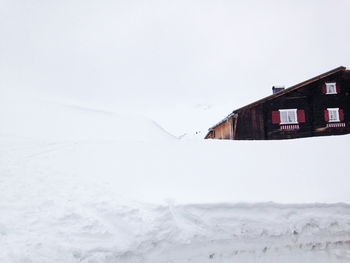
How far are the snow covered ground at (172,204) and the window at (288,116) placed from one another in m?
9.75

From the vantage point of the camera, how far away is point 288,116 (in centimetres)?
1639

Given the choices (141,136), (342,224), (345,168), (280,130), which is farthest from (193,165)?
(280,130)

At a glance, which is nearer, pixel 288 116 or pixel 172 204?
pixel 172 204

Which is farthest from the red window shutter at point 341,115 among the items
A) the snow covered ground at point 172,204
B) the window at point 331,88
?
the snow covered ground at point 172,204

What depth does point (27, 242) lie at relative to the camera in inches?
130

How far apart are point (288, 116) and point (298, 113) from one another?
62cm

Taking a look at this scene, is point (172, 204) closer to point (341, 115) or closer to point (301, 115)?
point (301, 115)

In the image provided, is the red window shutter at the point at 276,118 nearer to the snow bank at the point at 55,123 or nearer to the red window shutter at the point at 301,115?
the red window shutter at the point at 301,115

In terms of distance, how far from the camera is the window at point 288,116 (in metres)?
16.2

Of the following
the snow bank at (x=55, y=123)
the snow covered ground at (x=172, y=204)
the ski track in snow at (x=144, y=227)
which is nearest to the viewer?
the ski track in snow at (x=144, y=227)

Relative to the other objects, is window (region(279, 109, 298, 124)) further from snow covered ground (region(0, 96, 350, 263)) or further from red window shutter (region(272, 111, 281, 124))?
snow covered ground (region(0, 96, 350, 263))

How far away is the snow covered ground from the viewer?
358 cm

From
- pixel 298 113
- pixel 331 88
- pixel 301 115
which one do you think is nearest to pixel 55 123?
pixel 298 113

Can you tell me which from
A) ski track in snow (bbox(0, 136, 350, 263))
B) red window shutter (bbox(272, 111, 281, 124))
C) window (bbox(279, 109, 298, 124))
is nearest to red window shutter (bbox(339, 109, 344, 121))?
window (bbox(279, 109, 298, 124))
